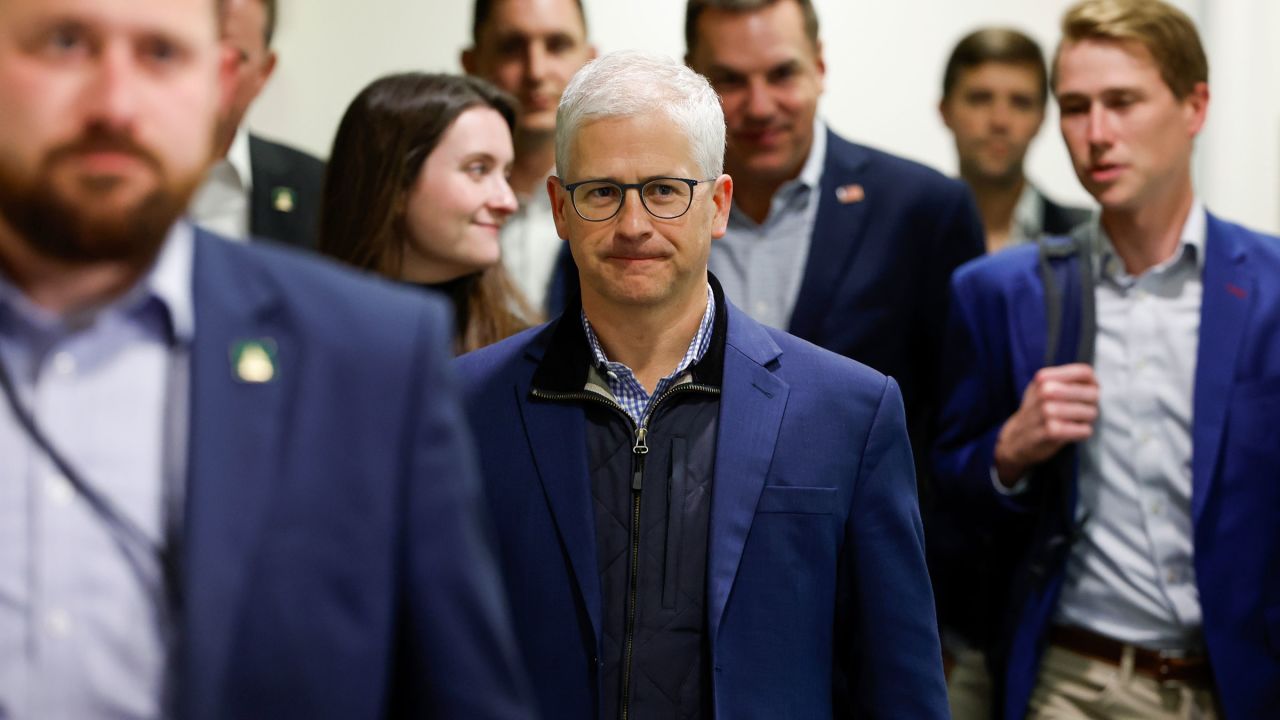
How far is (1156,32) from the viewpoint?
3.08 meters

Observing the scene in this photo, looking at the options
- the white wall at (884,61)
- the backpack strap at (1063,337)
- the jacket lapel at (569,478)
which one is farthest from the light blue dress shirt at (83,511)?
the white wall at (884,61)

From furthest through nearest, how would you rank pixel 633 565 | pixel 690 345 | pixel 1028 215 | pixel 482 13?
1. pixel 1028 215
2. pixel 482 13
3. pixel 690 345
4. pixel 633 565

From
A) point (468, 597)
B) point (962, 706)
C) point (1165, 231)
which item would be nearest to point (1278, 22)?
point (1165, 231)

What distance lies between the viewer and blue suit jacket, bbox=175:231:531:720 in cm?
121

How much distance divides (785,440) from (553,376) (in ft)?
1.11

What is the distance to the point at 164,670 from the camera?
1.20 meters

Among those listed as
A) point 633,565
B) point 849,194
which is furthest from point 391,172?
point 633,565

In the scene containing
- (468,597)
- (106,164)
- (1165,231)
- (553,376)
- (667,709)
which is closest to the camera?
(106,164)

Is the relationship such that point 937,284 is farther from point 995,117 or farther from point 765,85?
point 995,117

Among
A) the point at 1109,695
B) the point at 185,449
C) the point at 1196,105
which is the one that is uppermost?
the point at 1196,105

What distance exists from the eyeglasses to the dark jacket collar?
0.17 meters

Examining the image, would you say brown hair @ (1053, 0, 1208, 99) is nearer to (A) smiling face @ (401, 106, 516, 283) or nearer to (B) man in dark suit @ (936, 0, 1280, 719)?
(B) man in dark suit @ (936, 0, 1280, 719)

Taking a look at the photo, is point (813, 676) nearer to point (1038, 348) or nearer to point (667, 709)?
point (667, 709)

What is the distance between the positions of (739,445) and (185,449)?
3.18 ft
